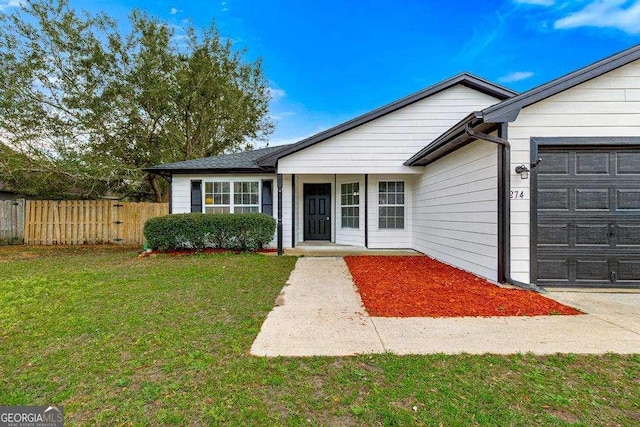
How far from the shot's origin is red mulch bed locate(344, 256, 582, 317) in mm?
4176

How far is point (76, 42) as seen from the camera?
1367 centimetres

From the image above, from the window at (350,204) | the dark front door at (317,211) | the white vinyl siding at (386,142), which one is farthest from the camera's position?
the dark front door at (317,211)

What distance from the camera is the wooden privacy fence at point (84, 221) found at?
12586mm

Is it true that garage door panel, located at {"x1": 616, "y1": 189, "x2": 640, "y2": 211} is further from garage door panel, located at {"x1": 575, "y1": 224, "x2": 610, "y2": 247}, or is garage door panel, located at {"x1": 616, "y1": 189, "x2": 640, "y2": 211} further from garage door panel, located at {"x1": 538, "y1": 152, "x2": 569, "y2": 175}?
garage door panel, located at {"x1": 538, "y1": 152, "x2": 569, "y2": 175}

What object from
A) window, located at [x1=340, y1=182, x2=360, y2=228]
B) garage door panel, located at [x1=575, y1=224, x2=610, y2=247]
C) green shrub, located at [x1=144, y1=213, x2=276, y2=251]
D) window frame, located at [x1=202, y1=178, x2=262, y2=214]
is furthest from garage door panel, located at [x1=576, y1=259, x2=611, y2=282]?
window frame, located at [x1=202, y1=178, x2=262, y2=214]

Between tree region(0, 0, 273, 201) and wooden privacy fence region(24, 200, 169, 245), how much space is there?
36.7 inches

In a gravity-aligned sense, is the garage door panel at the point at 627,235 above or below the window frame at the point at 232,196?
below

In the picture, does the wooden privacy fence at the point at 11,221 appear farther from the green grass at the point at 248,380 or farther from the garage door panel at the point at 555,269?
the garage door panel at the point at 555,269

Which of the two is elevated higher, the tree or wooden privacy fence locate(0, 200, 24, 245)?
the tree

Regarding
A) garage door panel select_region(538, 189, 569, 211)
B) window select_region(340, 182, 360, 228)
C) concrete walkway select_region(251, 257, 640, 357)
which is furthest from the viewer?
window select_region(340, 182, 360, 228)

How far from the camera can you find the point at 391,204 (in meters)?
10.3

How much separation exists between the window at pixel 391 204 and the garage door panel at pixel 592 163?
17.4 ft

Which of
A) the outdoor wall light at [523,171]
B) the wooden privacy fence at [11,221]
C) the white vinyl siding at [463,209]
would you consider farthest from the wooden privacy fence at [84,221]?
the outdoor wall light at [523,171]

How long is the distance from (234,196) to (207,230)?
5.82ft
